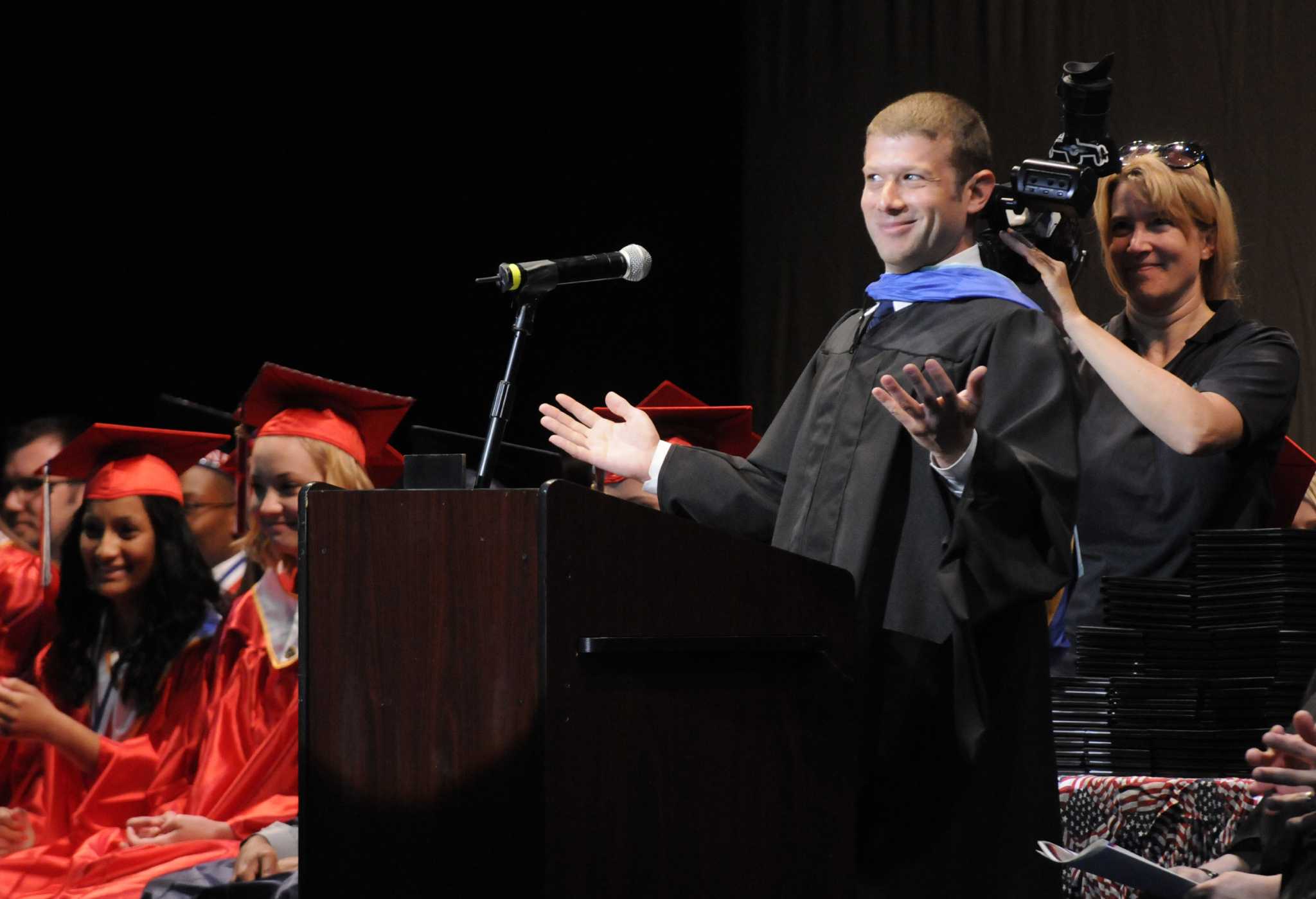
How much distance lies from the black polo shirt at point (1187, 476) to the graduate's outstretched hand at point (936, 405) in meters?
1.32

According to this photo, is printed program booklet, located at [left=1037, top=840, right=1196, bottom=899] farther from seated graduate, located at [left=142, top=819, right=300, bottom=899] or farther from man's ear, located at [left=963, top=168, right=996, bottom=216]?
seated graduate, located at [left=142, top=819, right=300, bottom=899]

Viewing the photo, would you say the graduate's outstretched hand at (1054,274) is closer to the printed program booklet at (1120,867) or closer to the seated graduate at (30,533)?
the printed program booklet at (1120,867)

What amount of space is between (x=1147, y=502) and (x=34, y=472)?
4.19 metres

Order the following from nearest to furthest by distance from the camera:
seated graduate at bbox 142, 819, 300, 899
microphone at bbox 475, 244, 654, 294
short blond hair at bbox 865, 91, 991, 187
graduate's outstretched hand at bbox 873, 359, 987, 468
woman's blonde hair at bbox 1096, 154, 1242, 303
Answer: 1. graduate's outstretched hand at bbox 873, 359, 987, 468
2. microphone at bbox 475, 244, 654, 294
3. short blond hair at bbox 865, 91, 991, 187
4. woman's blonde hair at bbox 1096, 154, 1242, 303
5. seated graduate at bbox 142, 819, 300, 899

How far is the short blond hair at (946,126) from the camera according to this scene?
2508 millimetres

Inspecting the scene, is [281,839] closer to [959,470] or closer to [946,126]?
[959,470]

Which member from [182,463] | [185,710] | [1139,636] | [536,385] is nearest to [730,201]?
[536,385]

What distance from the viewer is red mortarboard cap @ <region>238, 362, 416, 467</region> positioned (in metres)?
4.33

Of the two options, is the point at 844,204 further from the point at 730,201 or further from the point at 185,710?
the point at 185,710

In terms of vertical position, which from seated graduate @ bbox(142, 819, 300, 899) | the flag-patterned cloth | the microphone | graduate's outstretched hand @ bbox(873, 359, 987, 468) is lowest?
seated graduate @ bbox(142, 819, 300, 899)

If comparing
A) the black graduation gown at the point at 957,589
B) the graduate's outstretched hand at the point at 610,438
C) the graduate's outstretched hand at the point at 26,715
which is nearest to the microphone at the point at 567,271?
the graduate's outstretched hand at the point at 610,438

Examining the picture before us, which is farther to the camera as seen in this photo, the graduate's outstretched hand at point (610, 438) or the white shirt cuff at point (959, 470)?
the graduate's outstretched hand at point (610, 438)

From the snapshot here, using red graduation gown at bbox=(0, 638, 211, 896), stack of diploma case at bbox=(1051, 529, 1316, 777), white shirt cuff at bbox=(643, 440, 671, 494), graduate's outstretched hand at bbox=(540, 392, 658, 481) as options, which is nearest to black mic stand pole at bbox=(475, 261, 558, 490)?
graduate's outstretched hand at bbox=(540, 392, 658, 481)

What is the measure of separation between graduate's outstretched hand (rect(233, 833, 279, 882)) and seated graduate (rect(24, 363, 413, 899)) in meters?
0.22
